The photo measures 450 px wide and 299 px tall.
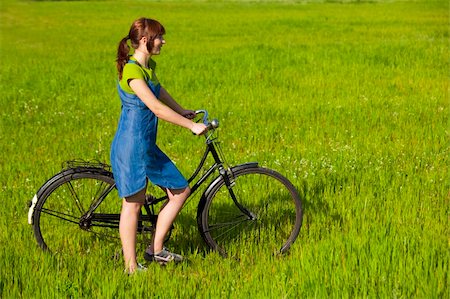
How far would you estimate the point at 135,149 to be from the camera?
5605 mm

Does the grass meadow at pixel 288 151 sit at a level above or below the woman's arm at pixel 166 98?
below

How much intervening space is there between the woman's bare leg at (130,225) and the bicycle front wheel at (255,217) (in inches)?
26.0

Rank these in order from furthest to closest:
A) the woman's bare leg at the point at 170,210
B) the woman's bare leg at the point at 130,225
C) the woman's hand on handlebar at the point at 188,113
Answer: the woman's hand on handlebar at the point at 188,113 < the woman's bare leg at the point at 170,210 < the woman's bare leg at the point at 130,225

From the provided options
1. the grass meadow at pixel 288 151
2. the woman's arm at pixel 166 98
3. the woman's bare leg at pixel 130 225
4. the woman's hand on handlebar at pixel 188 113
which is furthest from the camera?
the woman's hand on handlebar at pixel 188 113

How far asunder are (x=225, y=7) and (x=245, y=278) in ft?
170

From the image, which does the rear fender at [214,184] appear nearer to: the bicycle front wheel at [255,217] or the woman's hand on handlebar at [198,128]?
the bicycle front wheel at [255,217]

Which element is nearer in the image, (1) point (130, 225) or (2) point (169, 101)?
(1) point (130, 225)

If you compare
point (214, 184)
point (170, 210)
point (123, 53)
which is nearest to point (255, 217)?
point (214, 184)

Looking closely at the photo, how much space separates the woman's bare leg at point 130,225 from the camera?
5.80 m

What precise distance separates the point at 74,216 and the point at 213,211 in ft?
4.79

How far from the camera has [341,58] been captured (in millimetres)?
19297

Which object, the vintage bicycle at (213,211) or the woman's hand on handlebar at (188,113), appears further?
the woman's hand on handlebar at (188,113)

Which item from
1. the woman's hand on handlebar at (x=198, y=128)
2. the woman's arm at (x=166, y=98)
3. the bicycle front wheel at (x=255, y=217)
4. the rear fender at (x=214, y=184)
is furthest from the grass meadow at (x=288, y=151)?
the woman's arm at (x=166, y=98)

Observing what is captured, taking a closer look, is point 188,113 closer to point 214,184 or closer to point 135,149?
point 214,184
